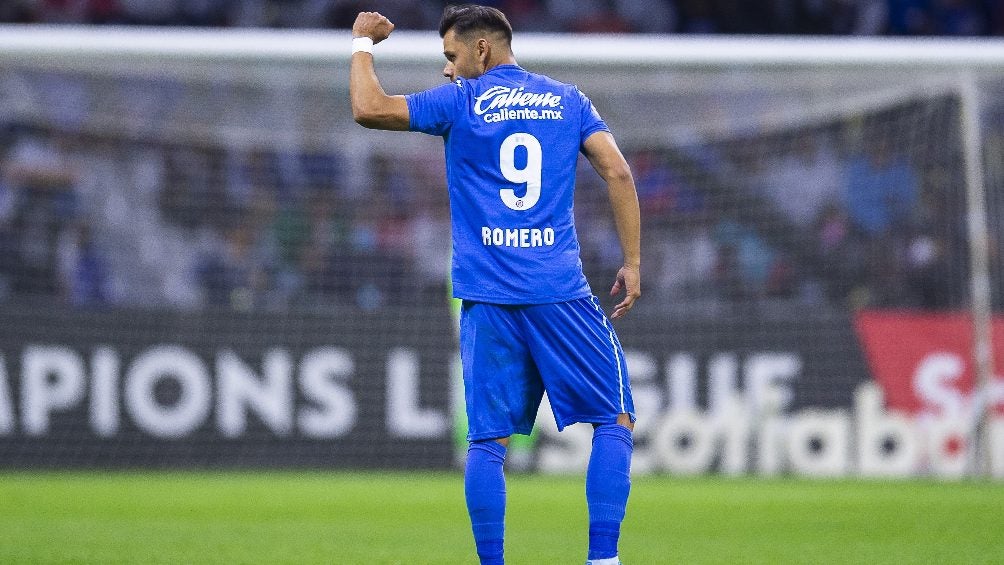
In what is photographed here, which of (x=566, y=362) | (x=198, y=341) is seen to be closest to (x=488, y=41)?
(x=566, y=362)

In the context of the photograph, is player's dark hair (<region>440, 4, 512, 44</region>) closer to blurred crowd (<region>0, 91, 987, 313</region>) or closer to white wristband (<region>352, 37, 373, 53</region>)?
white wristband (<region>352, 37, 373, 53</region>)

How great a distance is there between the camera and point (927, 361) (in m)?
10.9

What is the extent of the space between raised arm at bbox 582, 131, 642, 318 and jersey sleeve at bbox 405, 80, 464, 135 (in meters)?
0.43

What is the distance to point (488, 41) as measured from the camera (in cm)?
464

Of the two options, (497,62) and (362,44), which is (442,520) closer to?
(497,62)

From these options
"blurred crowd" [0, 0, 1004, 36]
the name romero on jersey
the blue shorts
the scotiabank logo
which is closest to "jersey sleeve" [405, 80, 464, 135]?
the name romero on jersey

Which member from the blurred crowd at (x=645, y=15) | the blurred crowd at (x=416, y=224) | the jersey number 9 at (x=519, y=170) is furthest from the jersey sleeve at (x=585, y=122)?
the blurred crowd at (x=645, y=15)

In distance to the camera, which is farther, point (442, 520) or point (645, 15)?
point (645, 15)

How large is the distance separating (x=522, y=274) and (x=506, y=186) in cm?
27

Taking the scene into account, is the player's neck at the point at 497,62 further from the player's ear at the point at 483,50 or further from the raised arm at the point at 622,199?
the raised arm at the point at 622,199

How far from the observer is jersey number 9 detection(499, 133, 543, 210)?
4512mm

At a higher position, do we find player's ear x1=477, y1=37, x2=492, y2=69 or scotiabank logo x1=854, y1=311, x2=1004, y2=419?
player's ear x1=477, y1=37, x2=492, y2=69

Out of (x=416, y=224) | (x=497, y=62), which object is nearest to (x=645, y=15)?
(x=416, y=224)

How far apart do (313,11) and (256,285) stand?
4231 mm
